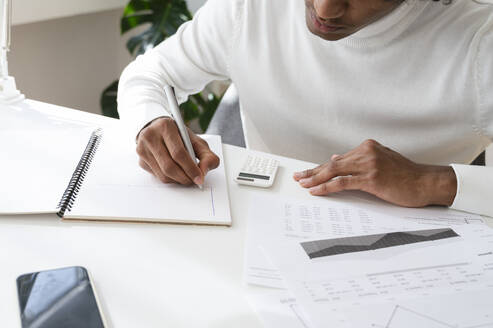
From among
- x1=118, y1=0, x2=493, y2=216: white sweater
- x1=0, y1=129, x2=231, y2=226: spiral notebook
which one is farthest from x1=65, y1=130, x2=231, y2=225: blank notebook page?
x1=118, y1=0, x2=493, y2=216: white sweater

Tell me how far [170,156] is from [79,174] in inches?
5.7

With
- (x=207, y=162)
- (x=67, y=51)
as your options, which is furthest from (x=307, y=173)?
(x=67, y=51)

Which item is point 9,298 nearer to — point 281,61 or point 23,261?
point 23,261

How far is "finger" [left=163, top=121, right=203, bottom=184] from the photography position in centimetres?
77

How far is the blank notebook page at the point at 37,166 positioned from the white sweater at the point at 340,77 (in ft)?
0.41

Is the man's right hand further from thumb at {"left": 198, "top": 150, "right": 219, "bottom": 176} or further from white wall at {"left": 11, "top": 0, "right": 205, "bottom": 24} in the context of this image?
white wall at {"left": 11, "top": 0, "right": 205, "bottom": 24}

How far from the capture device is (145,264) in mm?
595

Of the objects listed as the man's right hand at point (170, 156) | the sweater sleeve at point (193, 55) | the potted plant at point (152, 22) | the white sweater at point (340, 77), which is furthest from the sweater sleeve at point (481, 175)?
the potted plant at point (152, 22)

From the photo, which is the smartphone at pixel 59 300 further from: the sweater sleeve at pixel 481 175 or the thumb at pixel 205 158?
the sweater sleeve at pixel 481 175

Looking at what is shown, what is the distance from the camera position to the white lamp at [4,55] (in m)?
1.09

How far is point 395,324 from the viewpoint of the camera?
51cm

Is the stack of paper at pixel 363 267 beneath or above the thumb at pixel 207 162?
beneath

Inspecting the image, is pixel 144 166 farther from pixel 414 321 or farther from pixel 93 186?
pixel 414 321

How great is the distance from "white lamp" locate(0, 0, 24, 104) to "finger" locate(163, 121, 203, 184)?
519 millimetres
